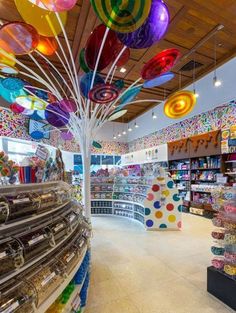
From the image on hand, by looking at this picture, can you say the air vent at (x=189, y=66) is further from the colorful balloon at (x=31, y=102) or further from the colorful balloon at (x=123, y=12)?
the colorful balloon at (x=123, y=12)

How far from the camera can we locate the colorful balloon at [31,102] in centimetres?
328

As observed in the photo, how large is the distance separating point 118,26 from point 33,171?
1.38m

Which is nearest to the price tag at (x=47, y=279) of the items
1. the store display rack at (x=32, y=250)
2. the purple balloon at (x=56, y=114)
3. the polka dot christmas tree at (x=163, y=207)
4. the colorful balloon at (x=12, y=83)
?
the store display rack at (x=32, y=250)

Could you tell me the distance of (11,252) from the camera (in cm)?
115

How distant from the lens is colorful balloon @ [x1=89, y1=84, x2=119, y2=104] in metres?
2.53

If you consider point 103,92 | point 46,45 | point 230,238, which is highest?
point 46,45

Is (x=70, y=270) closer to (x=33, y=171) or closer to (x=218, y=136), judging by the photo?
(x=33, y=171)

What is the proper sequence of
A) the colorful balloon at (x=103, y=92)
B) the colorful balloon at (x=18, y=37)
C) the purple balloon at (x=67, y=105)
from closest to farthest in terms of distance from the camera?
1. the colorful balloon at (x=18, y=37)
2. the colorful balloon at (x=103, y=92)
3. the purple balloon at (x=67, y=105)

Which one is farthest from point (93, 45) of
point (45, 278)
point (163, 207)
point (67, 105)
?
point (163, 207)

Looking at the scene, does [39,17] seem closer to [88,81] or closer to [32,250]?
[88,81]

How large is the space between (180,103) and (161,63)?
1190mm

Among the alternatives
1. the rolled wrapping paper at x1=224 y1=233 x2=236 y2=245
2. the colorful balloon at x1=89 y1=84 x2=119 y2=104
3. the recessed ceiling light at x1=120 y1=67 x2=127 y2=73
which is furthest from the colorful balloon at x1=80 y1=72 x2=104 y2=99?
the recessed ceiling light at x1=120 y1=67 x2=127 y2=73

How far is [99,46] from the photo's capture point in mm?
2203

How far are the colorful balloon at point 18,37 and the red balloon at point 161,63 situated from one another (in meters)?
1.26
